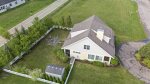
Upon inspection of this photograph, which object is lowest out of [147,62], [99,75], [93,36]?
[99,75]

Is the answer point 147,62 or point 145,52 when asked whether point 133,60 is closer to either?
point 147,62

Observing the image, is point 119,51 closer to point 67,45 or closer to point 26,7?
point 67,45

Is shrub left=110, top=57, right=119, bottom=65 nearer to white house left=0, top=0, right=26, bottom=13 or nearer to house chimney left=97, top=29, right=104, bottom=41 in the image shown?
house chimney left=97, top=29, right=104, bottom=41

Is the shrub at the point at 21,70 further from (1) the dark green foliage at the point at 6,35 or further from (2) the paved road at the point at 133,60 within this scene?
(2) the paved road at the point at 133,60

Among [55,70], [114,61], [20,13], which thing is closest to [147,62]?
[114,61]

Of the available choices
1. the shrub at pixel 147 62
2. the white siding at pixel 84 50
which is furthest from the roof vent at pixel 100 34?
the shrub at pixel 147 62
